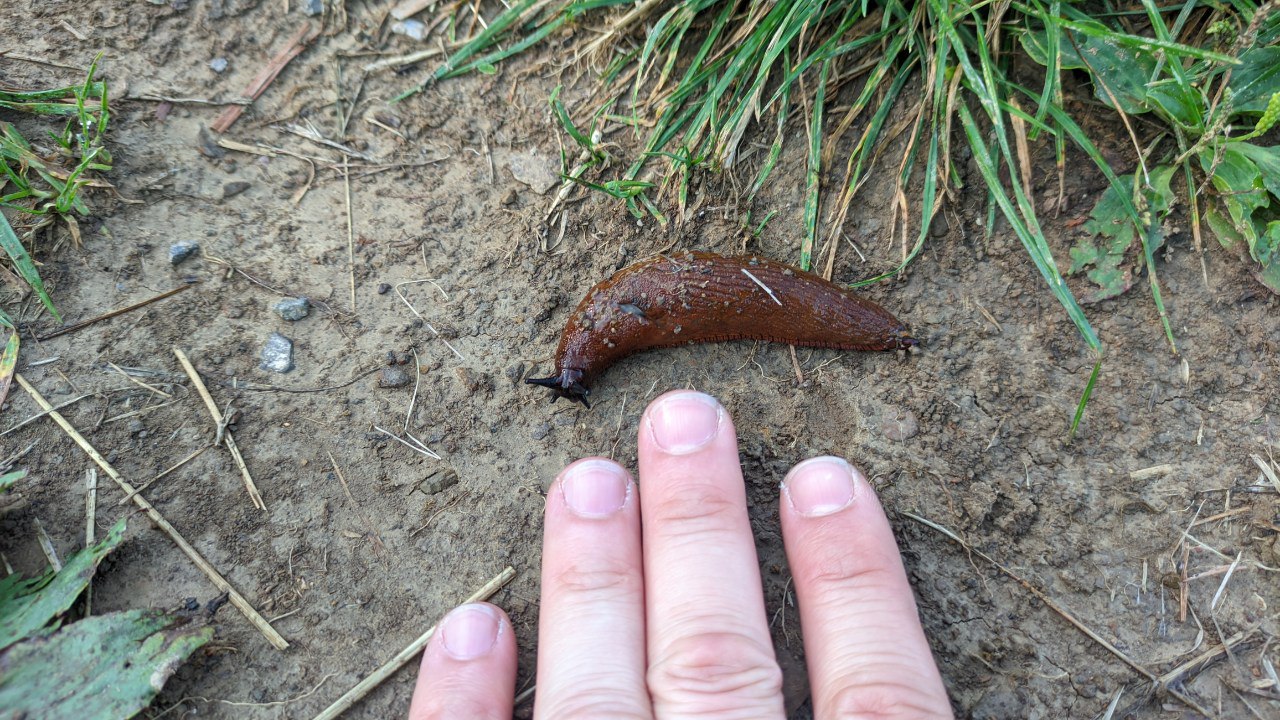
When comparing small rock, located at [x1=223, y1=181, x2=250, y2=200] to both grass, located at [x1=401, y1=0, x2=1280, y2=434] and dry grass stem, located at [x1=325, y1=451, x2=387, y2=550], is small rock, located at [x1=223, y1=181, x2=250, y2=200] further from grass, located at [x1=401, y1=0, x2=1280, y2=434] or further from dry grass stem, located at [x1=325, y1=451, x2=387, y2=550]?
dry grass stem, located at [x1=325, y1=451, x2=387, y2=550]

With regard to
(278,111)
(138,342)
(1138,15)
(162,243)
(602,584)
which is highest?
(1138,15)

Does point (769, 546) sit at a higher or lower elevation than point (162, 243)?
lower

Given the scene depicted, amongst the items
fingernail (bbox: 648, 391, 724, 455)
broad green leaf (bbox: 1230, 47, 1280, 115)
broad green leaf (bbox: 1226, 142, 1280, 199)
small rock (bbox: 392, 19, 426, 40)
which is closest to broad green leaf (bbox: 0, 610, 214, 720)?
fingernail (bbox: 648, 391, 724, 455)

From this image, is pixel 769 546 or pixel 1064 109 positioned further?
pixel 1064 109

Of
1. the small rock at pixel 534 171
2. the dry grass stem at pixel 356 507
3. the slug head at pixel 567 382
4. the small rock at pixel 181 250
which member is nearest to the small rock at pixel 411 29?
the small rock at pixel 534 171

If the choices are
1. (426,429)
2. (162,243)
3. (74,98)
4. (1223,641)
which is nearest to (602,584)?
(426,429)

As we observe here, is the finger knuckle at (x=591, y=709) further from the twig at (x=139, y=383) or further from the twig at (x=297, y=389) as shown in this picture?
the twig at (x=139, y=383)

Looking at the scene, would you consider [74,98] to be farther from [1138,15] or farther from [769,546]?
[1138,15]
